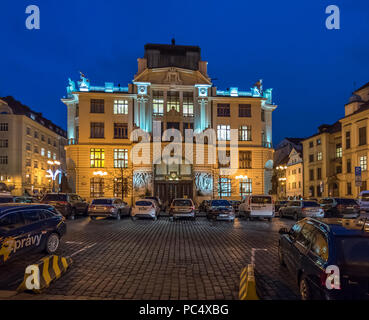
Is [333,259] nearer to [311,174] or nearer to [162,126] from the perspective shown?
[162,126]

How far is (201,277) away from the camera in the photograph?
24.3ft

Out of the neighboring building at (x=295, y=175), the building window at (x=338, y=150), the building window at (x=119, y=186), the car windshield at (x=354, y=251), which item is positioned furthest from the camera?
the neighboring building at (x=295, y=175)

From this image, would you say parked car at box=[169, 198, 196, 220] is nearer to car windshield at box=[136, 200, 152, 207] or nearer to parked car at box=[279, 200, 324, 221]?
car windshield at box=[136, 200, 152, 207]

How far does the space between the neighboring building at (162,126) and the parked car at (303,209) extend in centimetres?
1634

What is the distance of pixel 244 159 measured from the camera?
44844 mm

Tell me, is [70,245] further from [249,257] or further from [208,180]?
[208,180]

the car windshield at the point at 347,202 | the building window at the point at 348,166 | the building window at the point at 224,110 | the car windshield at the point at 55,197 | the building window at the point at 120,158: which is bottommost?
the car windshield at the point at 347,202

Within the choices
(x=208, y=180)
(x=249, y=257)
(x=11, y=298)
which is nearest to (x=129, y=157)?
(x=208, y=180)

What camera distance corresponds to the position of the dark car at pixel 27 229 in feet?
25.7

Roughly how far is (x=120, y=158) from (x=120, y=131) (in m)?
3.83

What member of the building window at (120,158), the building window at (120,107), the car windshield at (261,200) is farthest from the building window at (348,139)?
the building window at (120,107)

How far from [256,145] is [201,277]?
39370 mm

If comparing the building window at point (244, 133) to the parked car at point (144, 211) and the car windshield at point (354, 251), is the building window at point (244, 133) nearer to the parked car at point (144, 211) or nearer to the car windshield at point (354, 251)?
the parked car at point (144, 211)

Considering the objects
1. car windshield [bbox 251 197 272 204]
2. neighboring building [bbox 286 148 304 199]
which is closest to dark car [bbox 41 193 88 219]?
car windshield [bbox 251 197 272 204]
